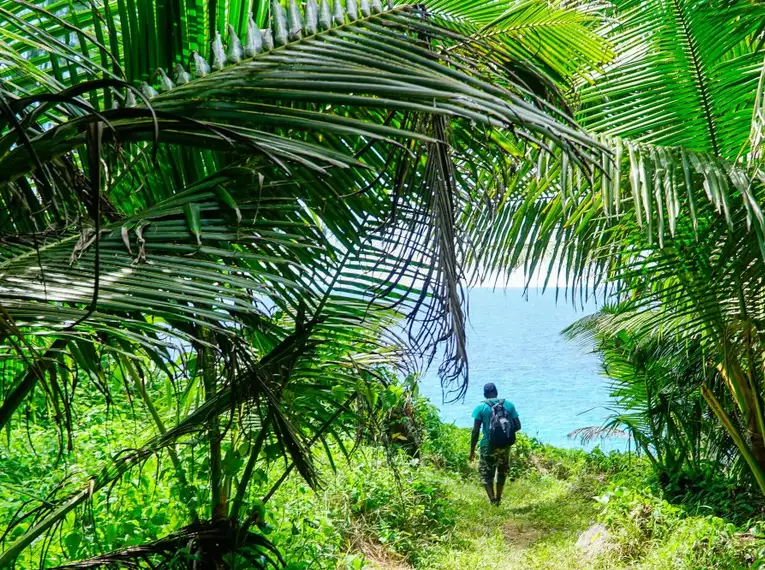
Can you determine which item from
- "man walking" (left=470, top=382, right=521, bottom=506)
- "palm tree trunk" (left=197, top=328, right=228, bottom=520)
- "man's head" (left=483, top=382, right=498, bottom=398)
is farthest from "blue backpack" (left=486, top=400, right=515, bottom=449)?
"palm tree trunk" (left=197, top=328, right=228, bottom=520)

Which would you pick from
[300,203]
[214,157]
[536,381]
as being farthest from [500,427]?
[536,381]

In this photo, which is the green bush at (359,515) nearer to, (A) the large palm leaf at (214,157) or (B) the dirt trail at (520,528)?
(B) the dirt trail at (520,528)

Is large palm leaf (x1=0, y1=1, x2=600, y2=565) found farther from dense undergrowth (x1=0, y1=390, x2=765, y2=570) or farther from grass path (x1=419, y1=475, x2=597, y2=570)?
grass path (x1=419, y1=475, x2=597, y2=570)

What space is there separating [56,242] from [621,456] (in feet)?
30.5

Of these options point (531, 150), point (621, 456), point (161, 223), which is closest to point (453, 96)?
point (161, 223)

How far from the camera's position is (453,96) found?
0.74 metres

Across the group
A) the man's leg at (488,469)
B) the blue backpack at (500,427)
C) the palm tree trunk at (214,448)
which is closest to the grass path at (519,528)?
the man's leg at (488,469)

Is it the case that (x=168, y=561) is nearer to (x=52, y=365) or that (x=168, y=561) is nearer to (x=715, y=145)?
(x=52, y=365)

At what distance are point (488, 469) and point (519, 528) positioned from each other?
0.87 m

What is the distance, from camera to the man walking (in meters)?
7.23

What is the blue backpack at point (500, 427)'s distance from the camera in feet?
23.8

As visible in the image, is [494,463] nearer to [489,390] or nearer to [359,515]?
[489,390]

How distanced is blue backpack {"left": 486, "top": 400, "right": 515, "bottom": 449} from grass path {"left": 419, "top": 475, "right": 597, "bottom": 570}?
649 mm

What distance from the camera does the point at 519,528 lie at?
6457 mm
